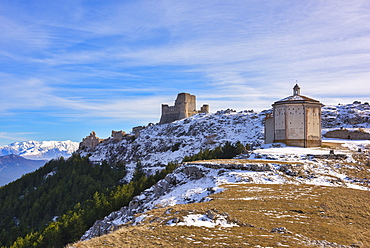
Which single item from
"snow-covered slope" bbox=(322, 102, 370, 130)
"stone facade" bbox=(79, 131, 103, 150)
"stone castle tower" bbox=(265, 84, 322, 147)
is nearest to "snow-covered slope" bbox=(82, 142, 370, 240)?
"stone castle tower" bbox=(265, 84, 322, 147)

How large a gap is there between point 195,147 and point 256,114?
4386 centimetres

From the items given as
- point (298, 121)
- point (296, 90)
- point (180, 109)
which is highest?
point (180, 109)

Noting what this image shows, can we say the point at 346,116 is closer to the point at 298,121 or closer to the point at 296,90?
the point at 296,90

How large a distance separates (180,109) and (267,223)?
128141mm

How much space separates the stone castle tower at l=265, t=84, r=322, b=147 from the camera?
54094 millimetres

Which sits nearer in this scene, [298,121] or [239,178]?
[239,178]

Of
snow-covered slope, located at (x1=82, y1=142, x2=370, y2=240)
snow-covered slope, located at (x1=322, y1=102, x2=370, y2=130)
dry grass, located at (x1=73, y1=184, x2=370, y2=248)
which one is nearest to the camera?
dry grass, located at (x1=73, y1=184, x2=370, y2=248)

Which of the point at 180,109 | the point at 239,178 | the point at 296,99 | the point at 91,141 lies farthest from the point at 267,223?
the point at 91,141

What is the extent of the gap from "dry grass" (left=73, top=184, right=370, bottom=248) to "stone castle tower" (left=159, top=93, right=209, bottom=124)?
119 m

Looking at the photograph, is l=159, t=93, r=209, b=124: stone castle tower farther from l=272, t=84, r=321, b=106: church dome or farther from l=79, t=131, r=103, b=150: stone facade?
l=272, t=84, r=321, b=106: church dome

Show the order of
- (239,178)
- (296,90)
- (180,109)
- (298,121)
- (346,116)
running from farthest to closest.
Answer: (180,109), (346,116), (296,90), (298,121), (239,178)

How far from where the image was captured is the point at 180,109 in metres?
144

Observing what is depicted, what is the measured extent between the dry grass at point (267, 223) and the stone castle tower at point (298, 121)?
28751 millimetres

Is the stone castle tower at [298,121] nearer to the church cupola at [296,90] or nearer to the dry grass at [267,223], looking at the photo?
the church cupola at [296,90]
